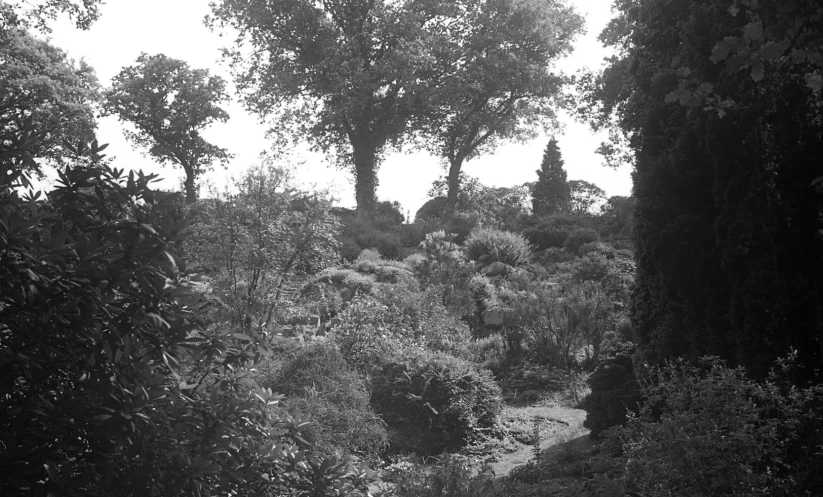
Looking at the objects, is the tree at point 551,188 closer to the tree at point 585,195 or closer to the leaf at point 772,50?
the tree at point 585,195

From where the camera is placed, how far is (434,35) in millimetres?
24359

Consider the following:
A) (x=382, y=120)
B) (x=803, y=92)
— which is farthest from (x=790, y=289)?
(x=382, y=120)

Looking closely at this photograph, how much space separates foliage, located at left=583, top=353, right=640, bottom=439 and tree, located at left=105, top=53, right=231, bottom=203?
22.6 meters

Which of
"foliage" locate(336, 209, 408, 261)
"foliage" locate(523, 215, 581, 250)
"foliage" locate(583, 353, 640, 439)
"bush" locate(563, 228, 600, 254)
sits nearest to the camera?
"foliage" locate(583, 353, 640, 439)

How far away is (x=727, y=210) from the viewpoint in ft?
20.4

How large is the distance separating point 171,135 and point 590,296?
20.5 m

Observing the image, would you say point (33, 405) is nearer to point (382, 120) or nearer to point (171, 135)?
point (382, 120)

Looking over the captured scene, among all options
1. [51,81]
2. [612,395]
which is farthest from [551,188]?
[612,395]

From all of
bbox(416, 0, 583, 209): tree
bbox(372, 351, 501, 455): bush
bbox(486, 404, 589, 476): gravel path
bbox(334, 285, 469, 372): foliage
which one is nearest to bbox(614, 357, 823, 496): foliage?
bbox(486, 404, 589, 476): gravel path

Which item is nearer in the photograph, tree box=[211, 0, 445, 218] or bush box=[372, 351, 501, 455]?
bush box=[372, 351, 501, 455]

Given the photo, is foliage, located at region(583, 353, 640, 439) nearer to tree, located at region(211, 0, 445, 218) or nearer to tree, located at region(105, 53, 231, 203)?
tree, located at region(211, 0, 445, 218)

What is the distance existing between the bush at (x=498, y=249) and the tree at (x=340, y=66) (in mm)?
6304

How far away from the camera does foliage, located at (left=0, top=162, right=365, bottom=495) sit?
284 centimetres

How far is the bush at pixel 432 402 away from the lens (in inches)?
325
